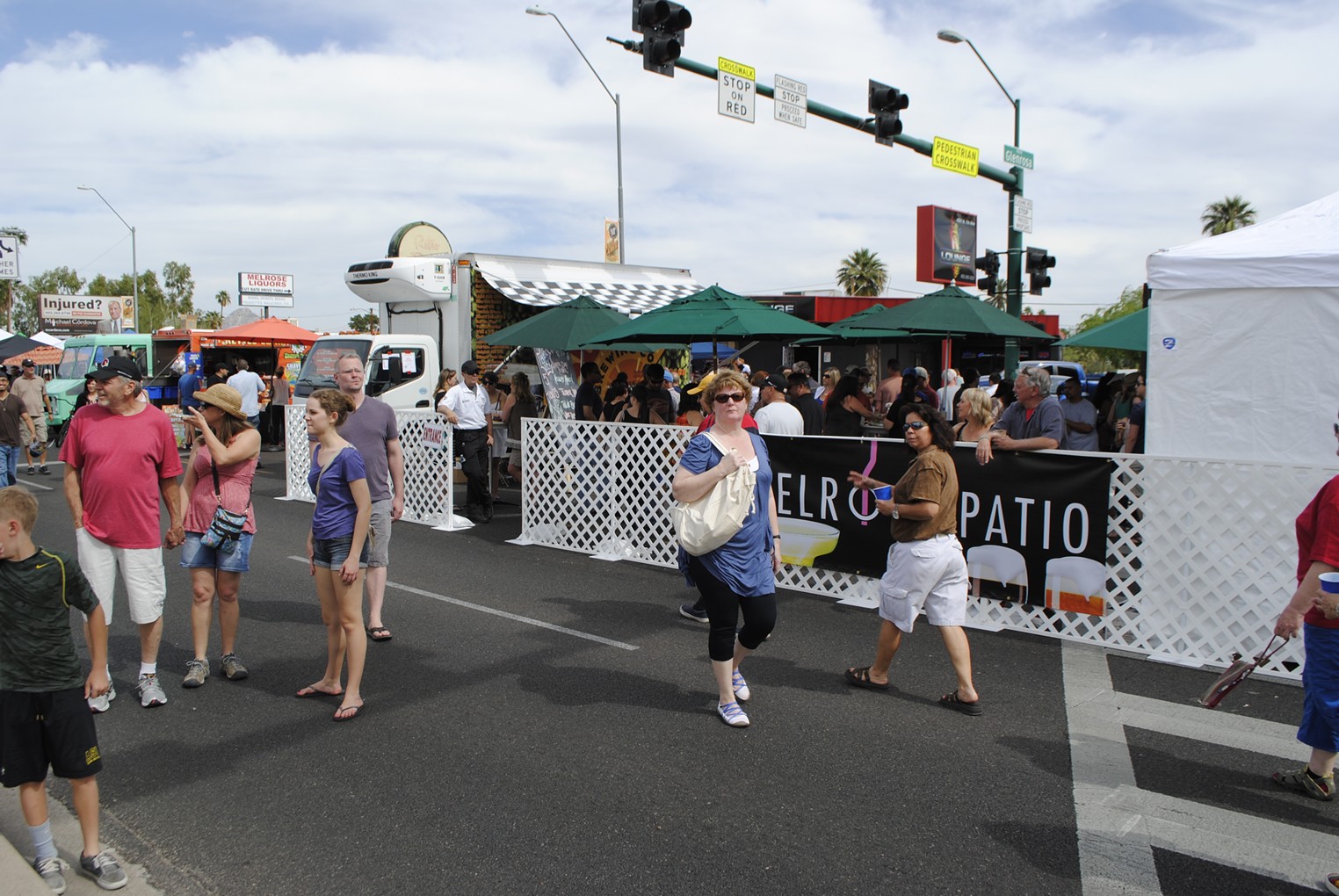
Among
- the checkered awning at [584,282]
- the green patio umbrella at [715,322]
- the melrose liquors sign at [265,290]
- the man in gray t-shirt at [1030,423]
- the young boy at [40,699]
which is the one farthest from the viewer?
the melrose liquors sign at [265,290]

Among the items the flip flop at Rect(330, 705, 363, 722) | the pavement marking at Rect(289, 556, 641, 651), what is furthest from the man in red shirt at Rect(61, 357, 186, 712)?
the pavement marking at Rect(289, 556, 641, 651)

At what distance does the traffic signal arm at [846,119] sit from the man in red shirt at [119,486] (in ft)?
26.0

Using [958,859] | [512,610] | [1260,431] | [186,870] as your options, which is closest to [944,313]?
[1260,431]

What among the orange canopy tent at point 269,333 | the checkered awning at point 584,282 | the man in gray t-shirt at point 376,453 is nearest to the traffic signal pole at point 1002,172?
the checkered awning at point 584,282

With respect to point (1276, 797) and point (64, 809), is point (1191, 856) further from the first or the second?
point (64, 809)

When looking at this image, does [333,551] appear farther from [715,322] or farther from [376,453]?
[715,322]

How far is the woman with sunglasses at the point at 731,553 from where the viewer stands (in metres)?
4.64

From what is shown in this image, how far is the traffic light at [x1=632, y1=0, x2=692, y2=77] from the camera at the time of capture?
10594 millimetres

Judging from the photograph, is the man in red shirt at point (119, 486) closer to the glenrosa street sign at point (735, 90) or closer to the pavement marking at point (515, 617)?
the pavement marking at point (515, 617)

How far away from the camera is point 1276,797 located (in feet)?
13.4

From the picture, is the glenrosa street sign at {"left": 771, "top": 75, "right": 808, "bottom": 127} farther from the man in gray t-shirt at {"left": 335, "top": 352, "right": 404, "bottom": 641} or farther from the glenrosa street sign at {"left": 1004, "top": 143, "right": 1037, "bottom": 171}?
the man in gray t-shirt at {"left": 335, "top": 352, "right": 404, "bottom": 641}

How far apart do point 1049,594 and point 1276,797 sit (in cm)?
249

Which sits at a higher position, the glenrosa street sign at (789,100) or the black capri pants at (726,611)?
the glenrosa street sign at (789,100)

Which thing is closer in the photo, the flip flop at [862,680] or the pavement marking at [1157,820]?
the pavement marking at [1157,820]
